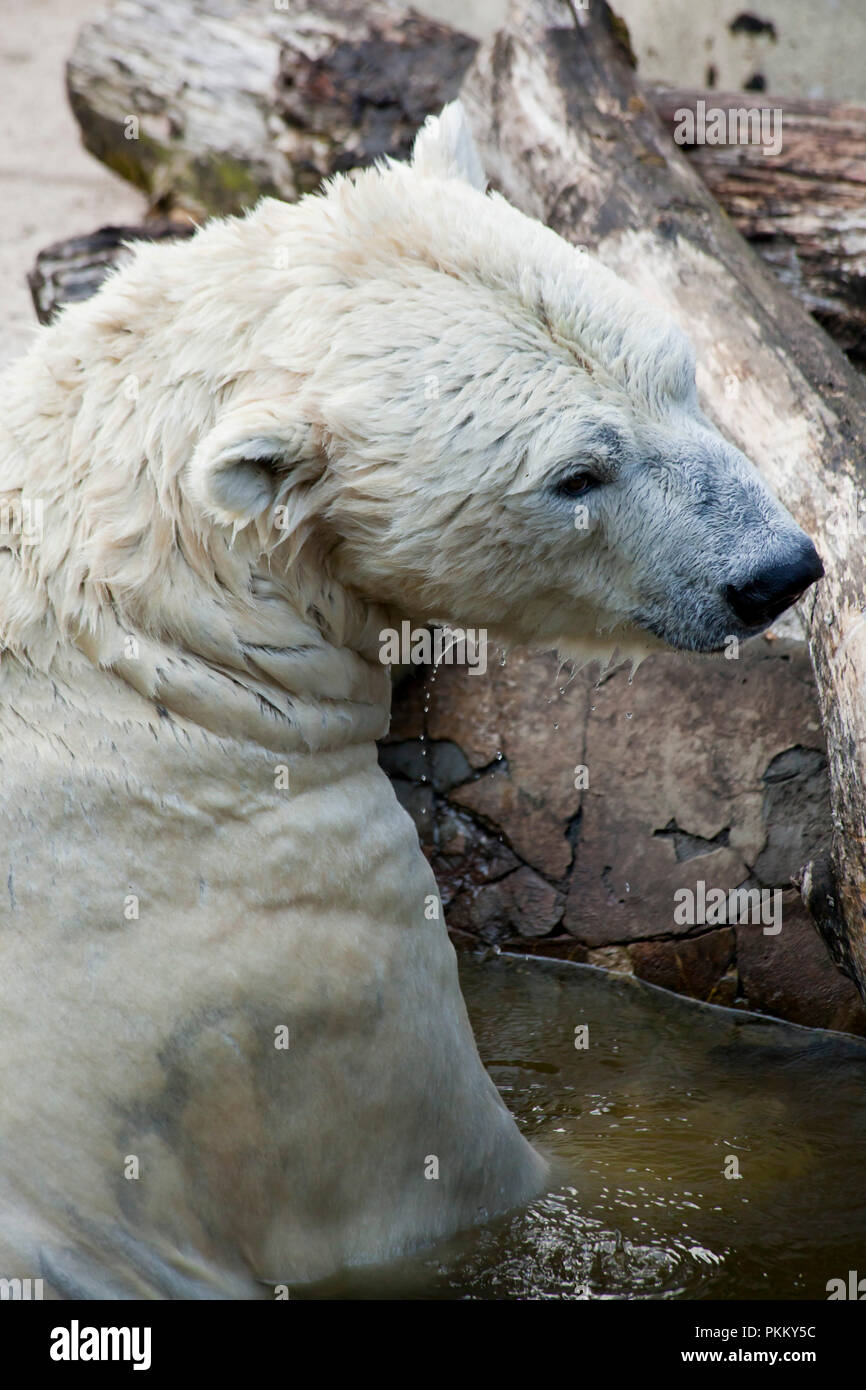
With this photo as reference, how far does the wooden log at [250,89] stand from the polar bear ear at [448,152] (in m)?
2.65

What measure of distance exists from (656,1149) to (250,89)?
4717 millimetres

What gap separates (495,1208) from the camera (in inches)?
116

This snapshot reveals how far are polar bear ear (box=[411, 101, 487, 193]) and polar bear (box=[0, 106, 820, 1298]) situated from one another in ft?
0.61

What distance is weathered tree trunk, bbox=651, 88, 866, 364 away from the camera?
5145 mm

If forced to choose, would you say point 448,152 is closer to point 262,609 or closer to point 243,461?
point 243,461

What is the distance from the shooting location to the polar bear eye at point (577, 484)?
2.54m

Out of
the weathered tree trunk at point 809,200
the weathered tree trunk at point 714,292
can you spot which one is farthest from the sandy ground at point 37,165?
the weathered tree trunk at point 809,200

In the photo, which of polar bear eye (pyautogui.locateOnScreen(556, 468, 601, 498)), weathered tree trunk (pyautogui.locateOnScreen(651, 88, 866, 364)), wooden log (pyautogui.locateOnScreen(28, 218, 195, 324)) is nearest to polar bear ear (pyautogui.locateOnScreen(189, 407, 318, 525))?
polar bear eye (pyautogui.locateOnScreen(556, 468, 601, 498))

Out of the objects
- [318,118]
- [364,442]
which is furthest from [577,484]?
[318,118]

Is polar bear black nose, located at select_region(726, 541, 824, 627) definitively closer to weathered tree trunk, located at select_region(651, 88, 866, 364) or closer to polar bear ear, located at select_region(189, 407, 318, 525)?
polar bear ear, located at select_region(189, 407, 318, 525)

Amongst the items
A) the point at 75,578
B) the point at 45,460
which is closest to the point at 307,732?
the point at 75,578

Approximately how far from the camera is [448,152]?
2895 millimetres

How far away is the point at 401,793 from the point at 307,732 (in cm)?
209
